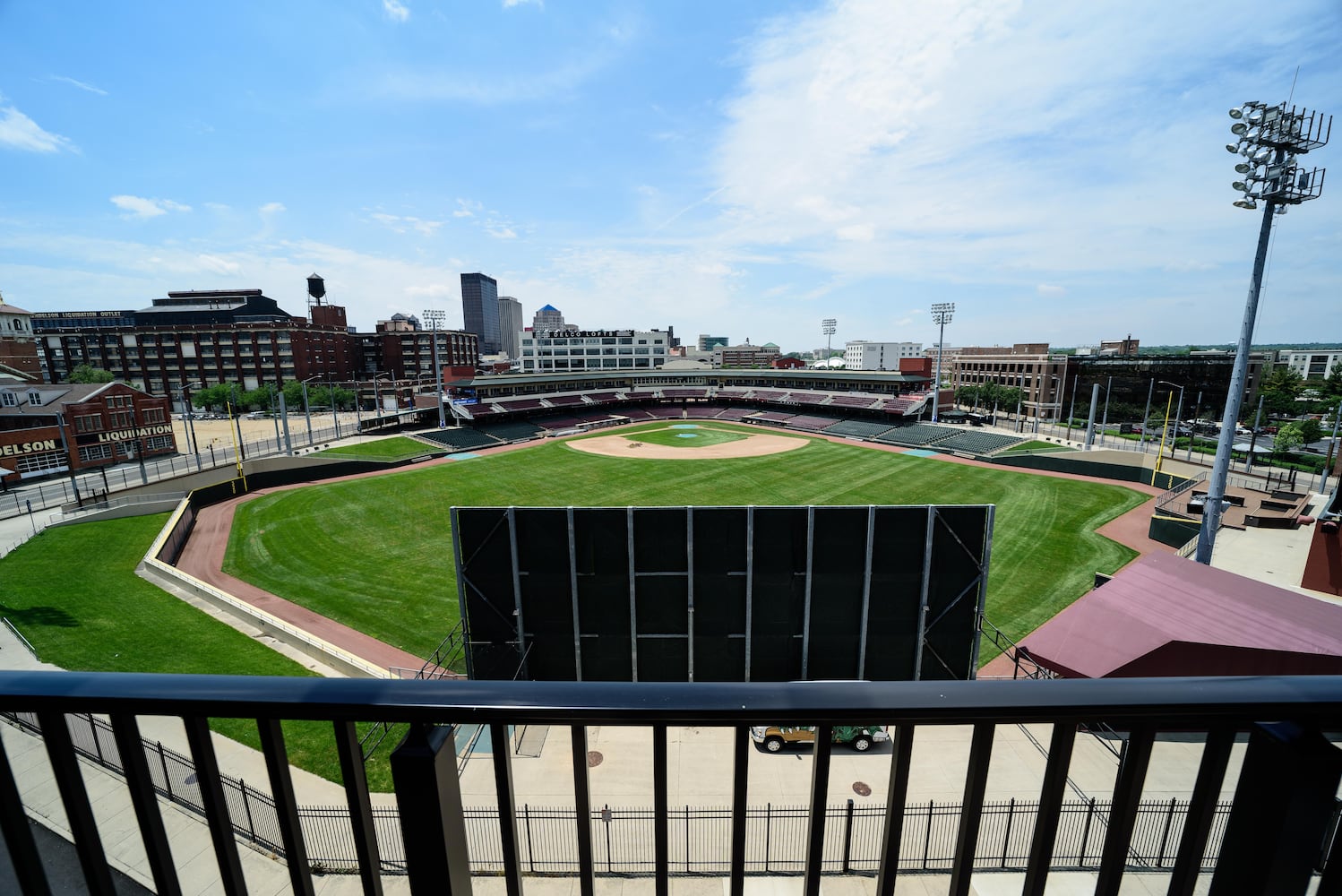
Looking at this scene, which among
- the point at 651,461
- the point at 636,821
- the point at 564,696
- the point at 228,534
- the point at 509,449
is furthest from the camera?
the point at 509,449

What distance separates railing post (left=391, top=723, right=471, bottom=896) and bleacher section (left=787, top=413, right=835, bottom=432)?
6049 cm

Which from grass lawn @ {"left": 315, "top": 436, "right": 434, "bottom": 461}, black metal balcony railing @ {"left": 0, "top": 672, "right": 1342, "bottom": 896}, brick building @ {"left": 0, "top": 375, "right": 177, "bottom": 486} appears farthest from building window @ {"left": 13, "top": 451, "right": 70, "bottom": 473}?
black metal balcony railing @ {"left": 0, "top": 672, "right": 1342, "bottom": 896}

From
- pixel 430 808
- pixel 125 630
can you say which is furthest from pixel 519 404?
pixel 430 808

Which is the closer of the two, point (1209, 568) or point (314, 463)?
point (1209, 568)

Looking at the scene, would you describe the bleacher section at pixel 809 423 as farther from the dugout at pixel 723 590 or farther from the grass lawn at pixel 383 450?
the dugout at pixel 723 590

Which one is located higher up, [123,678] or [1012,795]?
[123,678]

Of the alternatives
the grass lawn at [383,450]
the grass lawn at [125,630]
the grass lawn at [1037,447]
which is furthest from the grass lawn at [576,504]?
the grass lawn at [1037,447]

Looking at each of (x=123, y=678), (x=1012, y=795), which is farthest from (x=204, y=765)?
(x=1012, y=795)

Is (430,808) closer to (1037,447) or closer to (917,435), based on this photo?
(1037,447)

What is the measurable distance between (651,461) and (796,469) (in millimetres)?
11260

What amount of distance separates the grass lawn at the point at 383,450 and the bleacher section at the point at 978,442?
4445 cm

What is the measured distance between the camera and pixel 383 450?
46.7 m

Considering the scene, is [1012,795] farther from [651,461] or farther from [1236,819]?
[651,461]

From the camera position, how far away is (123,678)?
5.11 ft
